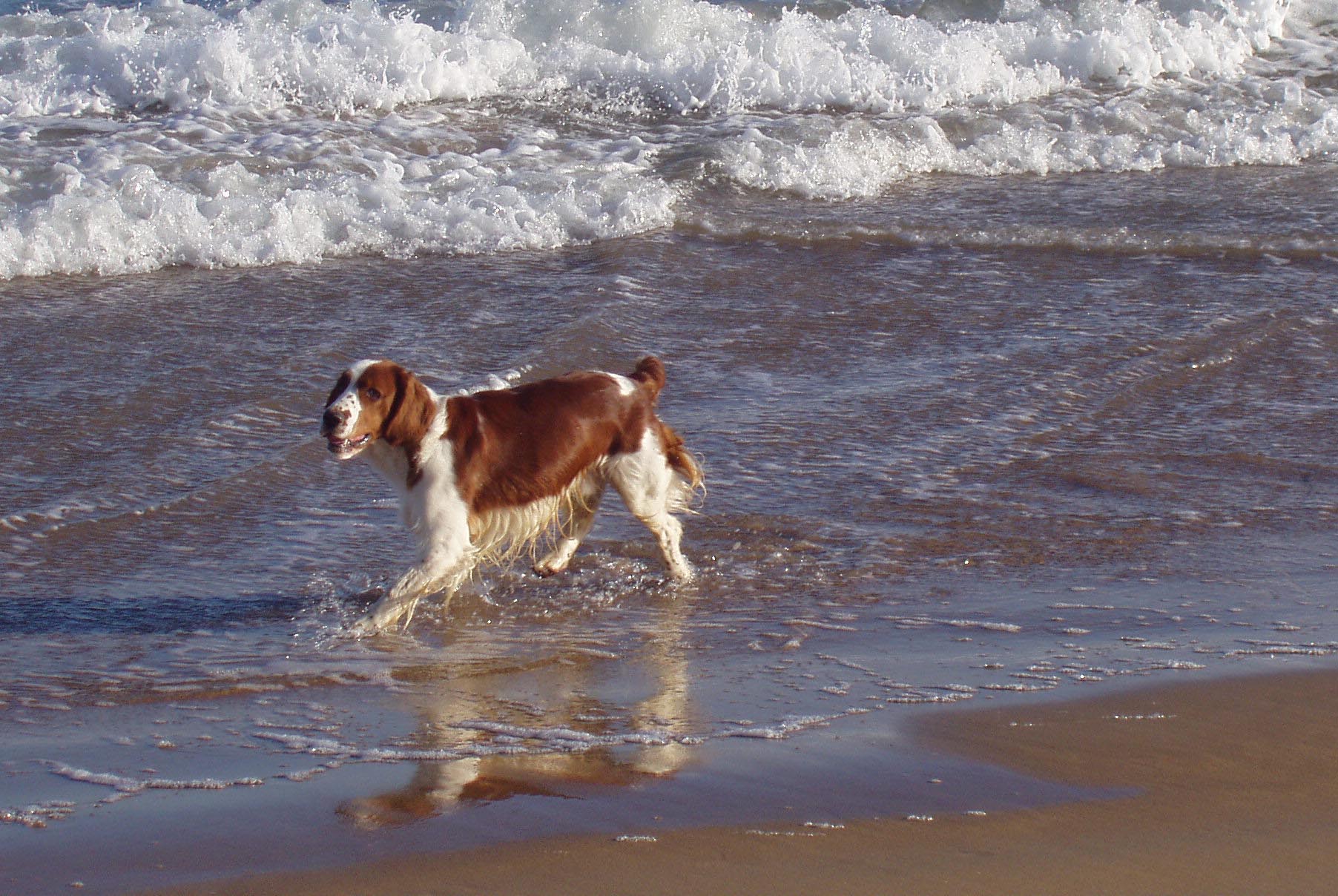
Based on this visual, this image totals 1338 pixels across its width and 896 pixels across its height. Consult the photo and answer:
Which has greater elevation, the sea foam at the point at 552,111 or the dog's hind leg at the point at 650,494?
the sea foam at the point at 552,111

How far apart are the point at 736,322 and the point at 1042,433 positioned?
250 centimetres

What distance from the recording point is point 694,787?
3869mm

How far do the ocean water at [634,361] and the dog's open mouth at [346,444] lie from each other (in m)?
0.64

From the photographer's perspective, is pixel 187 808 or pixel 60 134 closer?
pixel 187 808

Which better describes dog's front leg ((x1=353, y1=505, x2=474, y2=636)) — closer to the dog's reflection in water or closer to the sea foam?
the dog's reflection in water

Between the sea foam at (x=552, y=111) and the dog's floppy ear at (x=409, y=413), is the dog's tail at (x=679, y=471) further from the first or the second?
the sea foam at (x=552, y=111)

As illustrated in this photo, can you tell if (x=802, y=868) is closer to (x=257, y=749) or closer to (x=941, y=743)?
(x=941, y=743)

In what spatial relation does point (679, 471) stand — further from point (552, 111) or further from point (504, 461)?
point (552, 111)

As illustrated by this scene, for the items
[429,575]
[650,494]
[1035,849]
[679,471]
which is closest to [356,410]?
[429,575]

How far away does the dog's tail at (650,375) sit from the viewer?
6098 mm

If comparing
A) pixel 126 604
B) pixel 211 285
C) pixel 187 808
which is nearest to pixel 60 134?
pixel 211 285

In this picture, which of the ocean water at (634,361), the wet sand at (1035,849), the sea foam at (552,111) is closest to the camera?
the wet sand at (1035,849)

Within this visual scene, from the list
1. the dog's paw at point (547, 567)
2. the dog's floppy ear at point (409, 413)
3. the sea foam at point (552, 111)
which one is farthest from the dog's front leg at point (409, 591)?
the sea foam at point (552, 111)

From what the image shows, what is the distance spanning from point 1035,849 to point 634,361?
5488 millimetres
